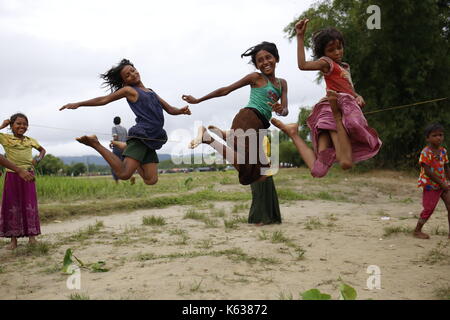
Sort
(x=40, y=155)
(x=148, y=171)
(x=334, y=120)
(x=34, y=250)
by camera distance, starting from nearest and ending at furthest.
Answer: (x=334, y=120) → (x=148, y=171) → (x=34, y=250) → (x=40, y=155)

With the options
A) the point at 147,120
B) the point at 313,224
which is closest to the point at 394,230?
the point at 313,224

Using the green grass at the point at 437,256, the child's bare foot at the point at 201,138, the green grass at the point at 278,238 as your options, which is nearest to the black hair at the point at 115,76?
the child's bare foot at the point at 201,138

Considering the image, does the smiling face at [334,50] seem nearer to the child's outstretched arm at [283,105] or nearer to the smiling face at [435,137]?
the child's outstretched arm at [283,105]

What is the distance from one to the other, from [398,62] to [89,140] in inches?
560

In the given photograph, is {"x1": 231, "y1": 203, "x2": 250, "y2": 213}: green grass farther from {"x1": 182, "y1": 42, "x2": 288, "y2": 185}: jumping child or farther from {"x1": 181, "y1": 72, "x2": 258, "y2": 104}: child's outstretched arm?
{"x1": 181, "y1": 72, "x2": 258, "y2": 104}: child's outstretched arm

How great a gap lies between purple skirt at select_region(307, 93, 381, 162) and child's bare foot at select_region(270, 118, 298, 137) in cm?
18

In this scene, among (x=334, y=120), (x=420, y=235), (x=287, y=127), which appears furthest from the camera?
(x=420, y=235)

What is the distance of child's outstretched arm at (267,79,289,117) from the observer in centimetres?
396

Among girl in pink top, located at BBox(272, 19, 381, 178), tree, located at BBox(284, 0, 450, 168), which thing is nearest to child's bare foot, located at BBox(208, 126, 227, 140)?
girl in pink top, located at BBox(272, 19, 381, 178)

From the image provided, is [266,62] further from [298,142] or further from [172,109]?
[172,109]

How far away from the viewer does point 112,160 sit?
401 centimetres

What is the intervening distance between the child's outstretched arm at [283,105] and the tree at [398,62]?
1080 cm
